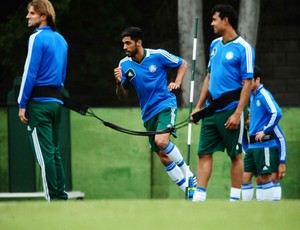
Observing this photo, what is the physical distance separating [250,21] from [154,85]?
23.6 ft

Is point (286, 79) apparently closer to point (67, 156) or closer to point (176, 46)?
point (176, 46)

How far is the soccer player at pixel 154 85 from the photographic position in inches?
444

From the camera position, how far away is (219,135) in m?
10.2

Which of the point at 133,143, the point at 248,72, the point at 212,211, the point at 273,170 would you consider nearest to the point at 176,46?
the point at 133,143

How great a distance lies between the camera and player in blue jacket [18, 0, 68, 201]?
33.1 feet

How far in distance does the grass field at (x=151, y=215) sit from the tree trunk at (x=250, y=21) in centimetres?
1149

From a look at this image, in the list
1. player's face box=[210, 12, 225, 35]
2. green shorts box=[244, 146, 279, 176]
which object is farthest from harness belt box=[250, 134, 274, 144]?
player's face box=[210, 12, 225, 35]

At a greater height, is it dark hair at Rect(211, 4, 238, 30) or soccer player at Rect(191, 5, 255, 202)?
dark hair at Rect(211, 4, 238, 30)

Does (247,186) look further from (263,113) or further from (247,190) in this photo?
(263,113)

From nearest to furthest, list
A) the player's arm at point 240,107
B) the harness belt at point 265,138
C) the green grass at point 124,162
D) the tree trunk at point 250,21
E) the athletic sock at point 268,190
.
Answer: the player's arm at point 240,107 → the harness belt at point 265,138 → the athletic sock at point 268,190 → the green grass at point 124,162 → the tree trunk at point 250,21

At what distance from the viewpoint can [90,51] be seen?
2119cm

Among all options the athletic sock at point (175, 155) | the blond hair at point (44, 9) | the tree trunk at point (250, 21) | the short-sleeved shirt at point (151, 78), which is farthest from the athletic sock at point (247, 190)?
the tree trunk at point (250, 21)

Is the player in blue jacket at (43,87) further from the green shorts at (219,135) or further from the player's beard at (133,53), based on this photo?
the green shorts at (219,135)

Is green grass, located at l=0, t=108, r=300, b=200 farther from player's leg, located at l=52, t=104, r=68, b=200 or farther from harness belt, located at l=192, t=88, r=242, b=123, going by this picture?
harness belt, located at l=192, t=88, r=242, b=123
